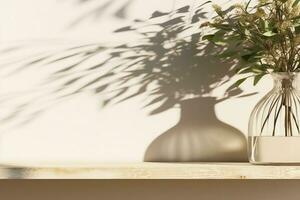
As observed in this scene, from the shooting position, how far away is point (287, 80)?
1087mm

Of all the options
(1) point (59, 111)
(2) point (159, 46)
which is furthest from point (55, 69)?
(2) point (159, 46)

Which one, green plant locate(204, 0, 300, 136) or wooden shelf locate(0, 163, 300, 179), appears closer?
wooden shelf locate(0, 163, 300, 179)

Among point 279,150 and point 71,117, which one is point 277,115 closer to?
point 279,150

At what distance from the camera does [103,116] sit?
118cm

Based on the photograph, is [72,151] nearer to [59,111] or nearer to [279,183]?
[59,111]

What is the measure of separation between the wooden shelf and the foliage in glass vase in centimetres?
22

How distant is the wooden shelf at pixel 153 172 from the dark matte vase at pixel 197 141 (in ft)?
0.64

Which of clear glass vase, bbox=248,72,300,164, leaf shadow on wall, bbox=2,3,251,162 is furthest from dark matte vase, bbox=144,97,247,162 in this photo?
clear glass vase, bbox=248,72,300,164

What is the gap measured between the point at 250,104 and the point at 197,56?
6.7 inches

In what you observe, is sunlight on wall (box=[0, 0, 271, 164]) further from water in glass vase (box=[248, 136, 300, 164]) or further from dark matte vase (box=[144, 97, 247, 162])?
water in glass vase (box=[248, 136, 300, 164])

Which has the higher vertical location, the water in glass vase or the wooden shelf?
the water in glass vase

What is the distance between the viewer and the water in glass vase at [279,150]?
104 centimetres

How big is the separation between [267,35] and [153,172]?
1.18 ft

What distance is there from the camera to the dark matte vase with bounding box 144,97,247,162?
1.19 m
